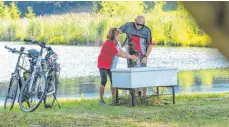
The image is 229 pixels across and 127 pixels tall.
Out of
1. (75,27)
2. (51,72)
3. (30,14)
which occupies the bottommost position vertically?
(51,72)

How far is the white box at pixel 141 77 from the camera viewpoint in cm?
891

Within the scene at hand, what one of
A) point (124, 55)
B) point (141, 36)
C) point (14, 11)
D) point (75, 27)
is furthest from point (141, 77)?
point (14, 11)

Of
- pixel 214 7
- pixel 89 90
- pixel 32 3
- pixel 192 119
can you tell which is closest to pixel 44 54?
pixel 192 119

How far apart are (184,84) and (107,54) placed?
24.7ft

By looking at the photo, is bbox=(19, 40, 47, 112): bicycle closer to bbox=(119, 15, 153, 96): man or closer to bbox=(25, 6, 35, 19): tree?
bbox=(119, 15, 153, 96): man

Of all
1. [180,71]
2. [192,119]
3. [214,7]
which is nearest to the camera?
[214,7]

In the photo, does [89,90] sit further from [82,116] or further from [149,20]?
[149,20]

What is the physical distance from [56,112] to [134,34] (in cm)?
192

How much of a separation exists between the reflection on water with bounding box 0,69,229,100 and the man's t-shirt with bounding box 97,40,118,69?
398cm

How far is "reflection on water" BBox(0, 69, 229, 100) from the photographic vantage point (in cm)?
1438

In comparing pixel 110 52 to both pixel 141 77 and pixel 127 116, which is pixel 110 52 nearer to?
pixel 141 77

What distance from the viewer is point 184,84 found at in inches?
656

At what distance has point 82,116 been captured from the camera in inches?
310

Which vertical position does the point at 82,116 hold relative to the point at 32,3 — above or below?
below
